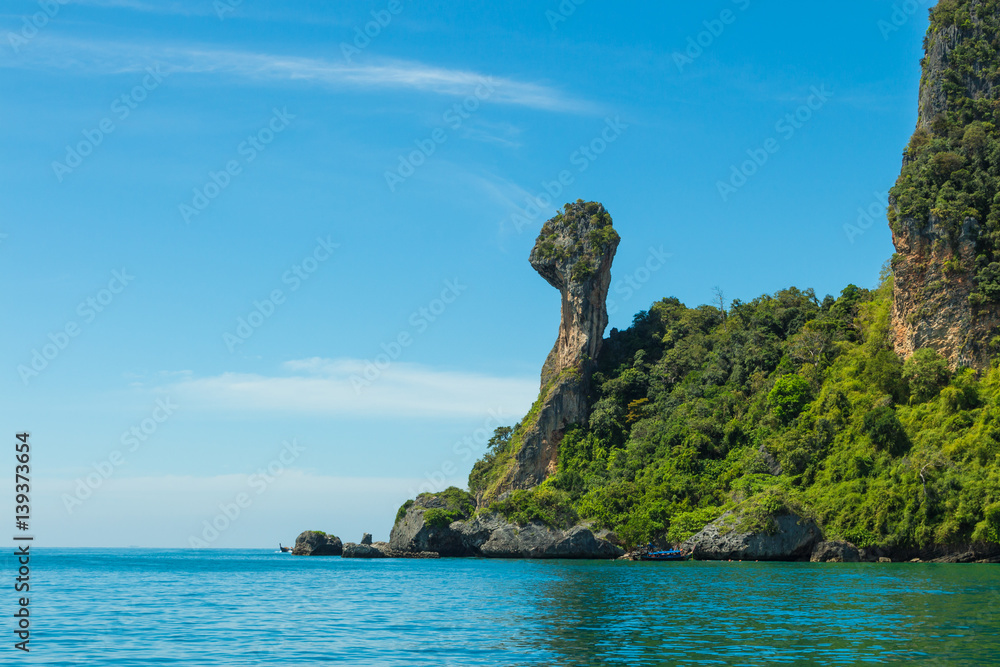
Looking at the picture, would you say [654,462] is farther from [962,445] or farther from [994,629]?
[994,629]

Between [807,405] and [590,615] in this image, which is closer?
[590,615]

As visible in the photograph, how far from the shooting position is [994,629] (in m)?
24.2

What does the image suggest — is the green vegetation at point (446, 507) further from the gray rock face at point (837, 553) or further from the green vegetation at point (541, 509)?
the gray rock face at point (837, 553)

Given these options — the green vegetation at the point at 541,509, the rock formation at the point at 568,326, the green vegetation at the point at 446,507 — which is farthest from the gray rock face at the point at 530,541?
the rock formation at the point at 568,326

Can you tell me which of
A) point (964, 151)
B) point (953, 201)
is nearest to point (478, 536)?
point (953, 201)

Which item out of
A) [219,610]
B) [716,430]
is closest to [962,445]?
[716,430]

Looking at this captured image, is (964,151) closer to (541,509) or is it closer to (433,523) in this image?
(541,509)

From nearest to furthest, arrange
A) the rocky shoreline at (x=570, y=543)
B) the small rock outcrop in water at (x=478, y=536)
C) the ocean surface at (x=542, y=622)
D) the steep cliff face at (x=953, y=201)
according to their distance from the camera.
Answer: the ocean surface at (x=542, y=622) → the rocky shoreline at (x=570, y=543) → the steep cliff face at (x=953, y=201) → the small rock outcrop in water at (x=478, y=536)

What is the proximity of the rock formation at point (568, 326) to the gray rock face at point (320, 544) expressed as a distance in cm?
2347

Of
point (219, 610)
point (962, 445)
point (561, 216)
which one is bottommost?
point (219, 610)

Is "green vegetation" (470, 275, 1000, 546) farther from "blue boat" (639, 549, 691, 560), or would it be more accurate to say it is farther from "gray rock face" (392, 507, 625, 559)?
"blue boat" (639, 549, 691, 560)

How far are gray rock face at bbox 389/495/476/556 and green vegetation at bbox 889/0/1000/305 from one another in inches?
2302

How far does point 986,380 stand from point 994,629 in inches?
2282

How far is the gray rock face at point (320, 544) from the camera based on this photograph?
11900cm
